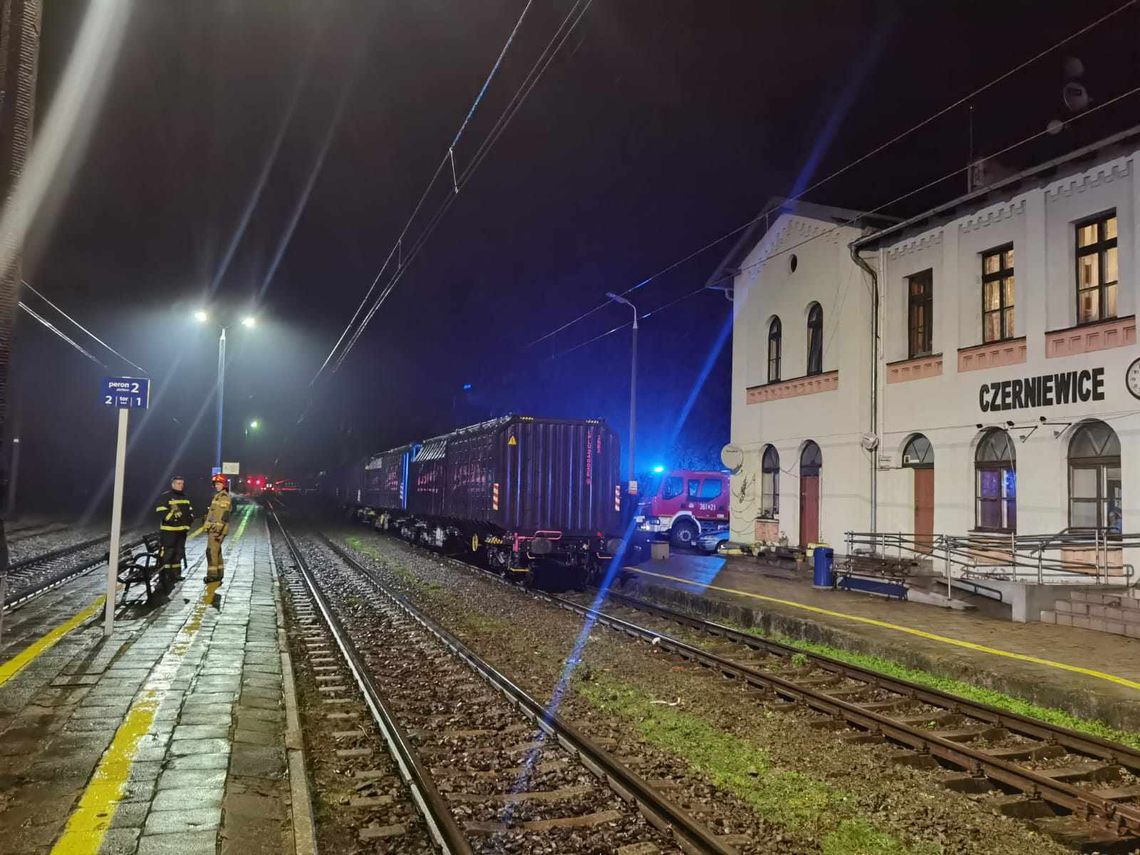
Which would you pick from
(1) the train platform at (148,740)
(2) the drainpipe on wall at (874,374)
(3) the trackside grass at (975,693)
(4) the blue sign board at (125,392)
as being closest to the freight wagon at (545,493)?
(2) the drainpipe on wall at (874,374)

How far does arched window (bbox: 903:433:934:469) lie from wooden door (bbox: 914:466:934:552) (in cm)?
11

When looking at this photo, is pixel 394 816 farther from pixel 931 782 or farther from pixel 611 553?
pixel 611 553

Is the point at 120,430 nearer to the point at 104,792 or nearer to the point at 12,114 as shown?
the point at 104,792

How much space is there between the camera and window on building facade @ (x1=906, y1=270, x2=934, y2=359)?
17.1m

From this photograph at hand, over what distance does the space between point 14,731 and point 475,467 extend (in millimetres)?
12530

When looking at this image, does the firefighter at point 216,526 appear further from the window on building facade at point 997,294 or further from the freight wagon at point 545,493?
the window on building facade at point 997,294

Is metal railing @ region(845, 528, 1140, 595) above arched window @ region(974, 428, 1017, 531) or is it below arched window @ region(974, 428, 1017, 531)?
below

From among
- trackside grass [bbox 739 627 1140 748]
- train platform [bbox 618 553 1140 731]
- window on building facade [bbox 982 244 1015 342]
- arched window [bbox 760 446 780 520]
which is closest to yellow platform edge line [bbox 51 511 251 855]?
trackside grass [bbox 739 627 1140 748]

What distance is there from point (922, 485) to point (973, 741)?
1084 cm

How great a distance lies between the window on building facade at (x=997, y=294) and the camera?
597 inches

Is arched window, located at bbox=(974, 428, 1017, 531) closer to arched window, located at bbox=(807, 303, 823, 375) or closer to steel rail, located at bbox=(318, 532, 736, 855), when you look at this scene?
arched window, located at bbox=(807, 303, 823, 375)

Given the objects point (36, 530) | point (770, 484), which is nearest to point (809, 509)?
point (770, 484)

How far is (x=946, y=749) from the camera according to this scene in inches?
249

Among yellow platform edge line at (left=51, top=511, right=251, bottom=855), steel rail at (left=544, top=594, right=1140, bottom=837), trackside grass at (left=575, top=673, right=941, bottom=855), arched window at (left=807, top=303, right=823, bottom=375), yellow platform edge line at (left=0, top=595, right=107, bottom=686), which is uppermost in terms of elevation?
arched window at (left=807, top=303, right=823, bottom=375)
